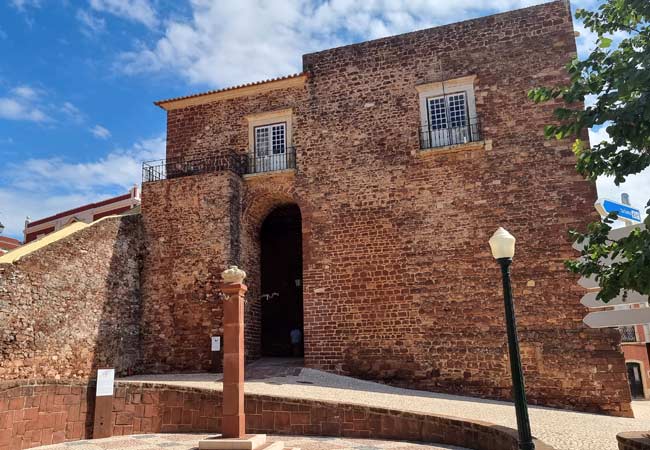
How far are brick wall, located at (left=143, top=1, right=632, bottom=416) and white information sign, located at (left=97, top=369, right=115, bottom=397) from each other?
4.77 meters

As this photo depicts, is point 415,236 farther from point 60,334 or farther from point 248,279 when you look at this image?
point 60,334

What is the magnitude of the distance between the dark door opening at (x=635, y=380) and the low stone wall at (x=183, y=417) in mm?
21057

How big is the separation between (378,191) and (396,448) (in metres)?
8.35

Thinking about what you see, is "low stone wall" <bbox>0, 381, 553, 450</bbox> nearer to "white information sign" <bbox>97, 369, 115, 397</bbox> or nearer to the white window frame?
"white information sign" <bbox>97, 369, 115, 397</bbox>

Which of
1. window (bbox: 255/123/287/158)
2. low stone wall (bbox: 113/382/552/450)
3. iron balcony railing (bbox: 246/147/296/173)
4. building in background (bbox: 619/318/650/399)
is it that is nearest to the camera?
low stone wall (bbox: 113/382/552/450)

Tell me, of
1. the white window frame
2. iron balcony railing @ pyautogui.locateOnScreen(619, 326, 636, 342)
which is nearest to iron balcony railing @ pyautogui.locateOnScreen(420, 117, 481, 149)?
the white window frame

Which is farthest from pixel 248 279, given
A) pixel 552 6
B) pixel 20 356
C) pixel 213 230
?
pixel 552 6

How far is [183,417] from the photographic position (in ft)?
35.3

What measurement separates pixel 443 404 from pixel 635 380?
19.3 metres

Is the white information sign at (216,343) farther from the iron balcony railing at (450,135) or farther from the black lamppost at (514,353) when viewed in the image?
the black lamppost at (514,353)

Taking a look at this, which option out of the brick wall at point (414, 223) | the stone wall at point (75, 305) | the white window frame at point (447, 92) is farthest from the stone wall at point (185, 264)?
the white window frame at point (447, 92)

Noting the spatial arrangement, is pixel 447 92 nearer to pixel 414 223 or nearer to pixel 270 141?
pixel 414 223

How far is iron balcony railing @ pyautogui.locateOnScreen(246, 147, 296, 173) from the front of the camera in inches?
653

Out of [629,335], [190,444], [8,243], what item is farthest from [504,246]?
[8,243]
